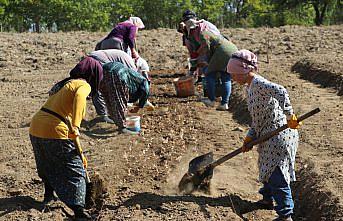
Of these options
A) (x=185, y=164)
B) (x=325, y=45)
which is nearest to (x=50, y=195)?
(x=185, y=164)

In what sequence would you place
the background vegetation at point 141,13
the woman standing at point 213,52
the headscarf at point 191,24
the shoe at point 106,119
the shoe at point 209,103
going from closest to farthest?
the shoe at point 106,119 → the woman standing at point 213,52 → the headscarf at point 191,24 → the shoe at point 209,103 → the background vegetation at point 141,13

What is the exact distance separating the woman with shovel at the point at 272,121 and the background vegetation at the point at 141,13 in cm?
3772

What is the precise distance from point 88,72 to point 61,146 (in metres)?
0.74

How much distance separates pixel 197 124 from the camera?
803cm

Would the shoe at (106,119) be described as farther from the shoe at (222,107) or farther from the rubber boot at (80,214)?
the rubber boot at (80,214)

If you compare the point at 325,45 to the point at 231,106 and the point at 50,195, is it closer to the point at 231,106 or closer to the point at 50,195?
the point at 231,106

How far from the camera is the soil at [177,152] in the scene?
203 inches

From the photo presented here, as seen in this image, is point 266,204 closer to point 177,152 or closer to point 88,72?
point 177,152

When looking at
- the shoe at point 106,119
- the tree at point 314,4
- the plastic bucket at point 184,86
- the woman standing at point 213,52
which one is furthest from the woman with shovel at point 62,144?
the tree at point 314,4

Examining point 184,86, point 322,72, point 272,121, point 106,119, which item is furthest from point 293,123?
point 322,72

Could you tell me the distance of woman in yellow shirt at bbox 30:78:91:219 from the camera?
185 inches

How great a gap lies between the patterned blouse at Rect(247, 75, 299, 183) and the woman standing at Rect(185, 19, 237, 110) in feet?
12.3

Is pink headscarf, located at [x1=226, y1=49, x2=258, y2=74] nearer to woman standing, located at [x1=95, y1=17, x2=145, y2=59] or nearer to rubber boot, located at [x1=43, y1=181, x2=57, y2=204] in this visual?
rubber boot, located at [x1=43, y1=181, x2=57, y2=204]

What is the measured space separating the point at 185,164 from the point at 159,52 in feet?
28.1
